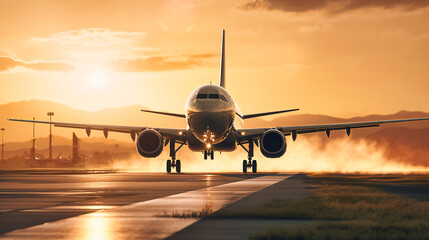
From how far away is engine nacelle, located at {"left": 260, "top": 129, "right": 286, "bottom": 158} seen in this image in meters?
45.7

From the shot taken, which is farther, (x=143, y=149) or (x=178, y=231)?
(x=143, y=149)

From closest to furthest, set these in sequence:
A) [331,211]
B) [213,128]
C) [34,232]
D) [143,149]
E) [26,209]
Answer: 1. [34,232]
2. [331,211]
3. [26,209]
4. [213,128]
5. [143,149]

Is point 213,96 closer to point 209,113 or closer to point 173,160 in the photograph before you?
point 209,113

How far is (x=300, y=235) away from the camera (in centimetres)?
1141

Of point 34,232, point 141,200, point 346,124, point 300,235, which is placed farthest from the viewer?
point 346,124

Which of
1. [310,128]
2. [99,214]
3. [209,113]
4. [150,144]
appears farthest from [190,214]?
[310,128]

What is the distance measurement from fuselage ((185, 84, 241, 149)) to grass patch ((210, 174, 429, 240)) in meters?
21.0

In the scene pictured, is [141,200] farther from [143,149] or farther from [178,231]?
[143,149]

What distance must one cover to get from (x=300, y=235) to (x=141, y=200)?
9.80 meters

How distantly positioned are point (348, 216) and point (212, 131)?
2789 cm

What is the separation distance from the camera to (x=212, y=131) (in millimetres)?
42531

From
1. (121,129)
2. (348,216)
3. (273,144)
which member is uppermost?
(121,129)

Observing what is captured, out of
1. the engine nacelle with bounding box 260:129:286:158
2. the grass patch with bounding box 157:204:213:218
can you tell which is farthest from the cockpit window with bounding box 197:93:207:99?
the grass patch with bounding box 157:204:213:218

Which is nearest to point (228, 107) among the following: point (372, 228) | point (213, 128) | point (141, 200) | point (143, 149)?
point (213, 128)
